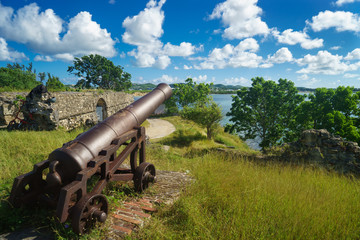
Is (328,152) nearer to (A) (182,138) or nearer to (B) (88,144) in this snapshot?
(B) (88,144)

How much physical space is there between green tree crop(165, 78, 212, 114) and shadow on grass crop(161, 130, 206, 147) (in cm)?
1670

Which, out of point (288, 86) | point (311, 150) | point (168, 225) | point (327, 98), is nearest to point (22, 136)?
point (168, 225)

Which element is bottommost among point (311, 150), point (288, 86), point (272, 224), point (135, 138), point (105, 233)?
point (311, 150)

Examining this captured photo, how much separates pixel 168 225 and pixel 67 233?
124 cm

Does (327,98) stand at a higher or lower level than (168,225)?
higher

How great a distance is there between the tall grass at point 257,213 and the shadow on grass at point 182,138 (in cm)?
1374

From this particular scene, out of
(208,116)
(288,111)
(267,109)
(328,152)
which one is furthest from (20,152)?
(288,111)

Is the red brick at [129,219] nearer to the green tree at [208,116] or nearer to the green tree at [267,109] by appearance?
the green tree at [267,109]

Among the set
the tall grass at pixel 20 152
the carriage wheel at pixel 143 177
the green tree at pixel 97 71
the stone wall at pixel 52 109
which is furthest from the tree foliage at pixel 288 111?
the green tree at pixel 97 71

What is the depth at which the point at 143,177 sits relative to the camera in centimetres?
349

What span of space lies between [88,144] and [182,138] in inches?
645

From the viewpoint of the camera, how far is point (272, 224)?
2410 mm

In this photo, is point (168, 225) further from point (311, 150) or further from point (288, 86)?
point (288, 86)

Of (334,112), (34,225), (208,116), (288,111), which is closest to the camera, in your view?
(34,225)
